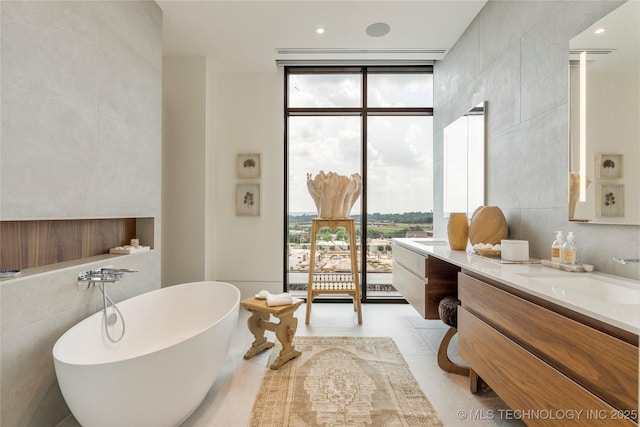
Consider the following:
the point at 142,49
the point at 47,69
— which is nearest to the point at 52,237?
the point at 47,69

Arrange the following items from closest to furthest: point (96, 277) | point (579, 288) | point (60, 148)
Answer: point (579, 288) < point (60, 148) < point (96, 277)

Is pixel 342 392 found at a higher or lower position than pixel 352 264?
lower

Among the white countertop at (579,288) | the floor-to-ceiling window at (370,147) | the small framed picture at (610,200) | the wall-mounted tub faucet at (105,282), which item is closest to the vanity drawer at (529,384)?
the white countertop at (579,288)

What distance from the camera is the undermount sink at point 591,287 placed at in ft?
3.16

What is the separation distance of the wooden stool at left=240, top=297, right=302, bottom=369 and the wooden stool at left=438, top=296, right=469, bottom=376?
98 cm

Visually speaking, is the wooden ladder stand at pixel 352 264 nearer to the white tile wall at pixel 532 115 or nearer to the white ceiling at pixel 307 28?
the white tile wall at pixel 532 115

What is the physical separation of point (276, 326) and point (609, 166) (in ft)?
6.75

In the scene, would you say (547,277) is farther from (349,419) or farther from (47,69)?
(47,69)

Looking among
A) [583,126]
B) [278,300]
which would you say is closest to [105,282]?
[278,300]

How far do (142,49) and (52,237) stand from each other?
57.2 inches

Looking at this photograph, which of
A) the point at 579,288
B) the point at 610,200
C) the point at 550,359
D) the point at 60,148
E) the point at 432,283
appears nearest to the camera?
the point at 550,359

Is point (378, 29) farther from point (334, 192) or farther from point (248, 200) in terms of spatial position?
point (248, 200)

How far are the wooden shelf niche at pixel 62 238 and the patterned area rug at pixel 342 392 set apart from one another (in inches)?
55.3

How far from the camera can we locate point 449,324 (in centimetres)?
183
